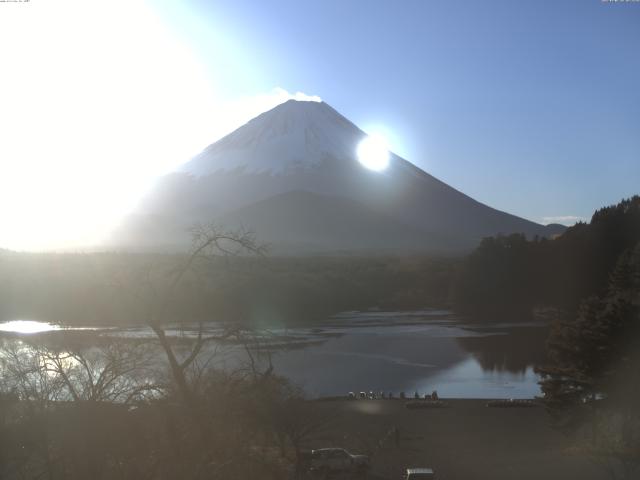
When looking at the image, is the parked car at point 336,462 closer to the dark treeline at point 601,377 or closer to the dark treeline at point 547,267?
the dark treeline at point 601,377

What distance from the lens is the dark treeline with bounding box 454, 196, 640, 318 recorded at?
31625mm

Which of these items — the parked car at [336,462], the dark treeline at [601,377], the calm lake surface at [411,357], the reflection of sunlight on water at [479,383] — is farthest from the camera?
the calm lake surface at [411,357]

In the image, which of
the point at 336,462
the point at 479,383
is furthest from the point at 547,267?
the point at 336,462

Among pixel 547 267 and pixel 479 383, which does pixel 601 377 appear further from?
pixel 547 267

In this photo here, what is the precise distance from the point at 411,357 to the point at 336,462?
1387 centimetres

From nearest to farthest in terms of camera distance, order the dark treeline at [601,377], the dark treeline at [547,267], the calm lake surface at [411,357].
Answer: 1. the dark treeline at [601,377]
2. the calm lake surface at [411,357]
3. the dark treeline at [547,267]

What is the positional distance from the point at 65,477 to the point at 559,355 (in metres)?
8.37

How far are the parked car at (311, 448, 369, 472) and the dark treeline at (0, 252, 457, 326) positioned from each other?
741cm

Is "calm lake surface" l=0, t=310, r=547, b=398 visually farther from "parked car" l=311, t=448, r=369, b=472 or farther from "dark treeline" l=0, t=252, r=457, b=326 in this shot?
"parked car" l=311, t=448, r=369, b=472

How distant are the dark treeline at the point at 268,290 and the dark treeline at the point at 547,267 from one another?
2615 mm

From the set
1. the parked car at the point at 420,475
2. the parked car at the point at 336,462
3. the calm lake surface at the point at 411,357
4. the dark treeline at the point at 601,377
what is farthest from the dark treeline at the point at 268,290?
the parked car at the point at 420,475

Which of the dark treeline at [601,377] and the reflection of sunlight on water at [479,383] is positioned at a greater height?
the dark treeline at [601,377]

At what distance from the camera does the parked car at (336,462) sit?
803 cm

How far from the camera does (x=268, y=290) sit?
119 ft
